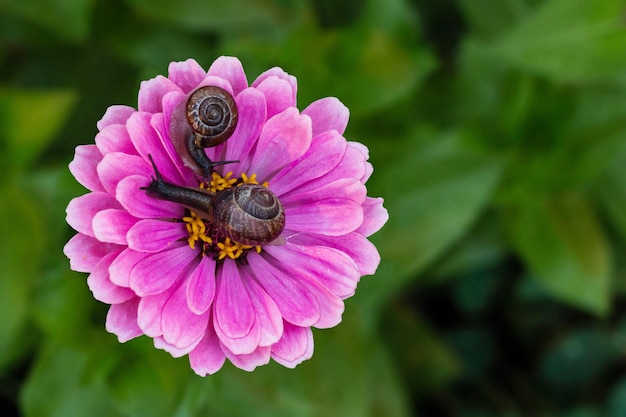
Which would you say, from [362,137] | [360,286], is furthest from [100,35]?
[360,286]

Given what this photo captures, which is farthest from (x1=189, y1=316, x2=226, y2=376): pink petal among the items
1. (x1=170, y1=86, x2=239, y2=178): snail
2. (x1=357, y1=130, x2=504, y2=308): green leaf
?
(x1=357, y1=130, x2=504, y2=308): green leaf

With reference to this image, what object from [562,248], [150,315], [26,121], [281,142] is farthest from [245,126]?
[562,248]

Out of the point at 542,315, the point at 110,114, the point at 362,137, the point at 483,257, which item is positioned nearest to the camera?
the point at 110,114

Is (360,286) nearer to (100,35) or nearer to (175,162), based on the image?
(175,162)

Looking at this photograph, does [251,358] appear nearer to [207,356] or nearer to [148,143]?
[207,356]

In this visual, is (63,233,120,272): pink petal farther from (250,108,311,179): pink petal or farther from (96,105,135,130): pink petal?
(250,108,311,179): pink petal

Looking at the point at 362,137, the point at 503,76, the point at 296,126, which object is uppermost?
the point at 503,76

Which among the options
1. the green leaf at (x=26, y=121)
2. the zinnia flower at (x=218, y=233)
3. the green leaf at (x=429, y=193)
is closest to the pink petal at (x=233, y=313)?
the zinnia flower at (x=218, y=233)
